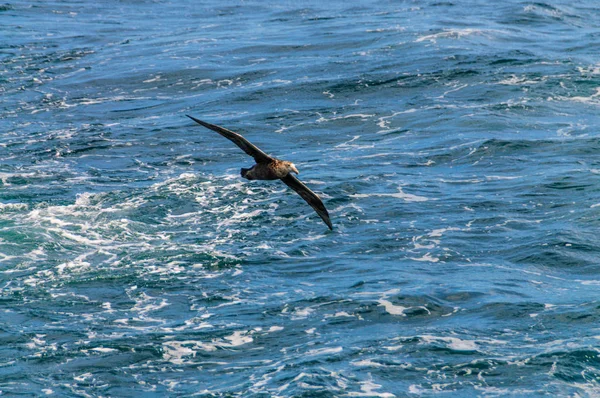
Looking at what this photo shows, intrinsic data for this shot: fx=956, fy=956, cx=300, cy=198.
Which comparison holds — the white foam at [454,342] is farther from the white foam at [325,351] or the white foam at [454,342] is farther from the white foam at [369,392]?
the white foam at [369,392]

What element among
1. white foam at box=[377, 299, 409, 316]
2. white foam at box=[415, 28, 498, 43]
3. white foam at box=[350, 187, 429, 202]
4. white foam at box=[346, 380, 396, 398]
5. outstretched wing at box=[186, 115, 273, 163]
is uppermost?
outstretched wing at box=[186, 115, 273, 163]

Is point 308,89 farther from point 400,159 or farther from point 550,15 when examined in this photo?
point 550,15

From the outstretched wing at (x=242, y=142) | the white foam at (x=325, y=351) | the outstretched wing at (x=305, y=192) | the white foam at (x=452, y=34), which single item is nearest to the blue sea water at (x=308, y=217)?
the white foam at (x=325, y=351)

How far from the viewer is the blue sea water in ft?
63.7

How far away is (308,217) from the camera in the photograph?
2794 cm

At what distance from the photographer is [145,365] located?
1956 cm

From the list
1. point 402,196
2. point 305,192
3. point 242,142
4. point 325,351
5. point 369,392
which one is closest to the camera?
point 242,142

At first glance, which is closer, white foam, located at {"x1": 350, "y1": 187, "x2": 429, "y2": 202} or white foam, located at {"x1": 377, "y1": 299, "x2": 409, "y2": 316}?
white foam, located at {"x1": 377, "y1": 299, "x2": 409, "y2": 316}

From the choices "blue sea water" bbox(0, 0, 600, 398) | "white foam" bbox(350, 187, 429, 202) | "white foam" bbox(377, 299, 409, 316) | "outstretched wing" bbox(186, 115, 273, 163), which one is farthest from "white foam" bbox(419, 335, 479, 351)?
"white foam" bbox(350, 187, 429, 202)

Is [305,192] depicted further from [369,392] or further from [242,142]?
[369,392]

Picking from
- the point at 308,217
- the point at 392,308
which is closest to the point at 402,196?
the point at 308,217

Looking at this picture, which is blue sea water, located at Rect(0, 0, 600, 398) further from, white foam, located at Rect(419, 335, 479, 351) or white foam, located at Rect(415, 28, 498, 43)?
white foam, located at Rect(415, 28, 498, 43)

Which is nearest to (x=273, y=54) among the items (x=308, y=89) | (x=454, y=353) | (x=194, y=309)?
(x=308, y=89)

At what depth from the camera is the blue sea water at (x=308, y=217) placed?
765 inches
